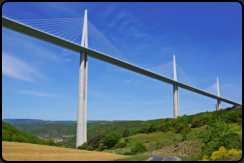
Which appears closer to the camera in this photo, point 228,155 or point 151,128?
point 228,155

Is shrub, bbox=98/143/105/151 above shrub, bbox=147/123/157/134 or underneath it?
underneath

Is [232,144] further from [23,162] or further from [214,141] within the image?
[23,162]

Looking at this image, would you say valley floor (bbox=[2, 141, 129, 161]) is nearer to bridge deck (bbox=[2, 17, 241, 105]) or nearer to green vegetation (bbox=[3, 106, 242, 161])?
green vegetation (bbox=[3, 106, 242, 161])

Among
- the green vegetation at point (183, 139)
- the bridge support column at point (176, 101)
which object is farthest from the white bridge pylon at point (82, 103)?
the bridge support column at point (176, 101)

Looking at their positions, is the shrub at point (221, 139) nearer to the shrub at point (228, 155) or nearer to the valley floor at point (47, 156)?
the shrub at point (228, 155)

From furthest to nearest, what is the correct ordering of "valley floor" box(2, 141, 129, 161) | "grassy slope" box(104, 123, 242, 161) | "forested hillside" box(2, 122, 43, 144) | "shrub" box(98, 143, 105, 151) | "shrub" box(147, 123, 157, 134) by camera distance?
"shrub" box(147, 123, 157, 134), "shrub" box(98, 143, 105, 151), "forested hillside" box(2, 122, 43, 144), "grassy slope" box(104, 123, 242, 161), "valley floor" box(2, 141, 129, 161)

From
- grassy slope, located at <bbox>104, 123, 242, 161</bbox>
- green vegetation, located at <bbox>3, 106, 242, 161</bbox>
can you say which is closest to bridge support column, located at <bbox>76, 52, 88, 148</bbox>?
green vegetation, located at <bbox>3, 106, 242, 161</bbox>

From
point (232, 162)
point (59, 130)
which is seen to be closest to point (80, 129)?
point (232, 162)

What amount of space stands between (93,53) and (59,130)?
93.8 metres

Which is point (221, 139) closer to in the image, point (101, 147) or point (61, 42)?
point (101, 147)

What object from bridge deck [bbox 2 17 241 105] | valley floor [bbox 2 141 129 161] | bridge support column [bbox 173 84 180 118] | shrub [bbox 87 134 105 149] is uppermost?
bridge deck [bbox 2 17 241 105]

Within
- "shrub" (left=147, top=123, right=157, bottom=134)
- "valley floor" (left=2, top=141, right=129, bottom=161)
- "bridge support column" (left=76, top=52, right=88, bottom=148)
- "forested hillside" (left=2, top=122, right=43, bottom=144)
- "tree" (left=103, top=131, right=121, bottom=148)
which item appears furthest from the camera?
"shrub" (left=147, top=123, right=157, bottom=134)

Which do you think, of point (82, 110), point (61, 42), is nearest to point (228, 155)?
point (82, 110)

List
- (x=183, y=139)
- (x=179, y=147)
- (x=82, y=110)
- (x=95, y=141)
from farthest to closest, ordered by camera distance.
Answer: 1. (x=95, y=141)
2. (x=82, y=110)
3. (x=183, y=139)
4. (x=179, y=147)
